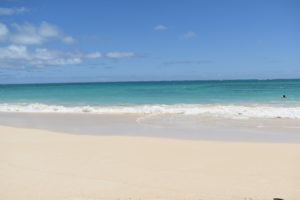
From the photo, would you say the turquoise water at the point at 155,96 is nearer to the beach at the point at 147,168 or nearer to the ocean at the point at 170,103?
the ocean at the point at 170,103

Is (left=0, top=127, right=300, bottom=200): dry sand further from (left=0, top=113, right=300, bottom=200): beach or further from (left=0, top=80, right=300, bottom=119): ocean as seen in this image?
(left=0, top=80, right=300, bottom=119): ocean

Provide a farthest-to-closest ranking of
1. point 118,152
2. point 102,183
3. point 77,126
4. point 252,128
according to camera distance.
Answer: point 77,126
point 252,128
point 118,152
point 102,183

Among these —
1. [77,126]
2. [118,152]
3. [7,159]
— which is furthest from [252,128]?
[7,159]

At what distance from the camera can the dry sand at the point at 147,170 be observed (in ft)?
15.1

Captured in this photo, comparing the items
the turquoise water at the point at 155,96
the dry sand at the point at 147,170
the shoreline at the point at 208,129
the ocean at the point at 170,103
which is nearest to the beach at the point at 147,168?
the dry sand at the point at 147,170

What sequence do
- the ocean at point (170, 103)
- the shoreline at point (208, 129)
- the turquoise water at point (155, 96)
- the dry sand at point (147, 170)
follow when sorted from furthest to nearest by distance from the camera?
the turquoise water at point (155, 96) < the ocean at point (170, 103) < the shoreline at point (208, 129) < the dry sand at point (147, 170)

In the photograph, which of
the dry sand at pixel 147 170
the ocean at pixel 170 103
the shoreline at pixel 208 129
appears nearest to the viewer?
the dry sand at pixel 147 170

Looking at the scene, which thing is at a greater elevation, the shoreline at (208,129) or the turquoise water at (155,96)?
the turquoise water at (155,96)

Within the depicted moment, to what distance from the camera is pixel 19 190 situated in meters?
4.64

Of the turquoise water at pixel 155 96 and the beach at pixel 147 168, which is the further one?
the turquoise water at pixel 155 96

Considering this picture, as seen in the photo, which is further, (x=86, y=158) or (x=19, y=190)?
(x=86, y=158)

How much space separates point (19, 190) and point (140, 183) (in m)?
1.97

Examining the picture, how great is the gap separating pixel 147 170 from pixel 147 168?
0.13m

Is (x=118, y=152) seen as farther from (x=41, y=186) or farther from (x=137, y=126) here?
(x=137, y=126)
